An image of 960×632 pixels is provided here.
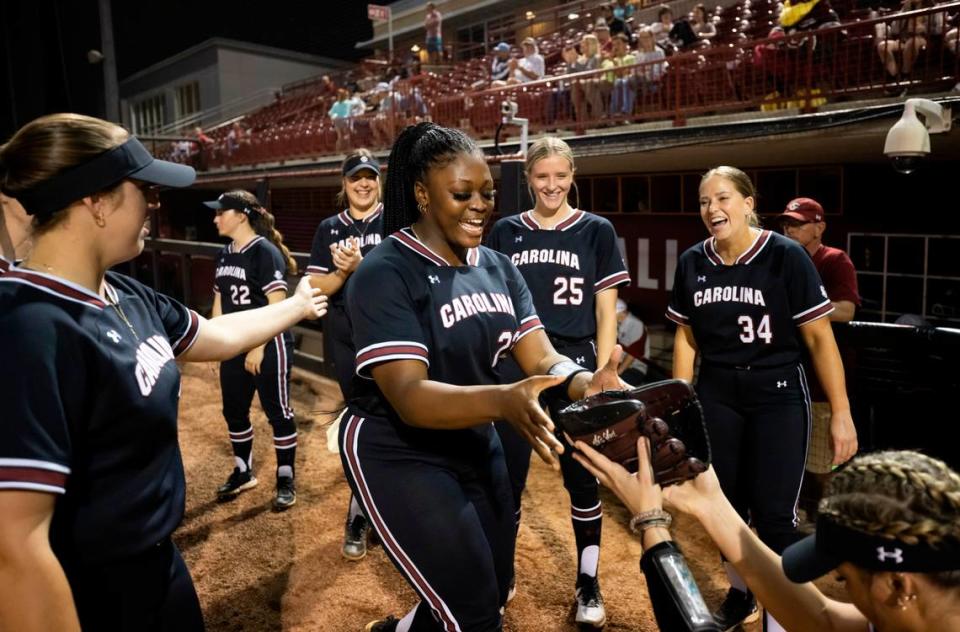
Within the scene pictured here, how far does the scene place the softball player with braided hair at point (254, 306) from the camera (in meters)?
4.62

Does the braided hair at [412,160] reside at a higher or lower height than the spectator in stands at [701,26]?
lower

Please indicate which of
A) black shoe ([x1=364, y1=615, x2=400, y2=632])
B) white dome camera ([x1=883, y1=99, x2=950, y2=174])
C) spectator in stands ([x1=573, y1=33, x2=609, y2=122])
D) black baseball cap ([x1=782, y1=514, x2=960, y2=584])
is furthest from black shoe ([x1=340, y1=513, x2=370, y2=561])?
spectator in stands ([x1=573, y1=33, x2=609, y2=122])

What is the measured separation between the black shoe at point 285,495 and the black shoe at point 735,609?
2.77 metres

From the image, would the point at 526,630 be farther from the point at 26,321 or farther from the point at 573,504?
the point at 26,321

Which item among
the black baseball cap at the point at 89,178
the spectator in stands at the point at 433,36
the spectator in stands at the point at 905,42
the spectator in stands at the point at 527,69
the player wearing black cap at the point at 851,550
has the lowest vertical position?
the player wearing black cap at the point at 851,550

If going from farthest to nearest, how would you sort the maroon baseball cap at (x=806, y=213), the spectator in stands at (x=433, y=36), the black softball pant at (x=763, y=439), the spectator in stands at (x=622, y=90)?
the spectator in stands at (x=433, y=36), the spectator in stands at (x=622, y=90), the maroon baseball cap at (x=806, y=213), the black softball pant at (x=763, y=439)

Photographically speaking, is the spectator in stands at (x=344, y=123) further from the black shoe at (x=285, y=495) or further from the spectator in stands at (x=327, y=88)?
the black shoe at (x=285, y=495)

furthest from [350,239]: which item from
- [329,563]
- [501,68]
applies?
[501,68]

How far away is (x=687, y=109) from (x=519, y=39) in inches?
529

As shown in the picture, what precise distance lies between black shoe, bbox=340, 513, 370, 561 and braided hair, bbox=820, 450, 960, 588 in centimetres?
300

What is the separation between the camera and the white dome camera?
4941 millimetres

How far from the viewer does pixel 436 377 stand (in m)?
2.03

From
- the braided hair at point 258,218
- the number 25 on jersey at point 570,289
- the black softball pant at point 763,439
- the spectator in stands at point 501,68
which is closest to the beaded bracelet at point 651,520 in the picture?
the black softball pant at point 763,439

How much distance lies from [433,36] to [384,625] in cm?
2163
